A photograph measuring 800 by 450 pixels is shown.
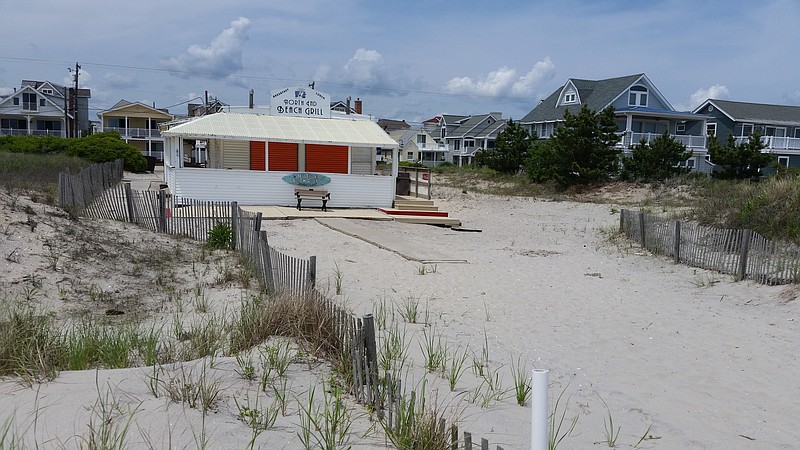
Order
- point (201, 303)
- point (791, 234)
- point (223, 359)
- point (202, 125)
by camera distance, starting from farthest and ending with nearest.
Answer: point (202, 125) < point (791, 234) < point (201, 303) < point (223, 359)

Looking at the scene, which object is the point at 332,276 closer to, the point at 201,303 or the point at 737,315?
the point at 201,303

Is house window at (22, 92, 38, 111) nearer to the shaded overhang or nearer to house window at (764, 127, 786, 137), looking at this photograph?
the shaded overhang

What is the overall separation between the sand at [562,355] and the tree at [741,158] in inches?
789

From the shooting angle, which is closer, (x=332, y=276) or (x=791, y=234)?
(x=332, y=276)

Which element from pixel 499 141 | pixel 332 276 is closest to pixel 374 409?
pixel 332 276

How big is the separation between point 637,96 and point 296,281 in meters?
44.8

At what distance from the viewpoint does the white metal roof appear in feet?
70.8

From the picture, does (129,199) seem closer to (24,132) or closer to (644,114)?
(644,114)

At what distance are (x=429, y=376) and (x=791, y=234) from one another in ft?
36.2

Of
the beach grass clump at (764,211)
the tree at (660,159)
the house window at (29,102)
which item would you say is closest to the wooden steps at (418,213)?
the beach grass clump at (764,211)

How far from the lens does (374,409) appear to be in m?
4.76

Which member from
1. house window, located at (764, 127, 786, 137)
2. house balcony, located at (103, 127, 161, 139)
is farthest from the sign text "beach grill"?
house balcony, located at (103, 127, 161, 139)

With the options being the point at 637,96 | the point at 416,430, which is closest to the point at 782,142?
the point at 637,96

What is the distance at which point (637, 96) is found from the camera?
47594 mm
